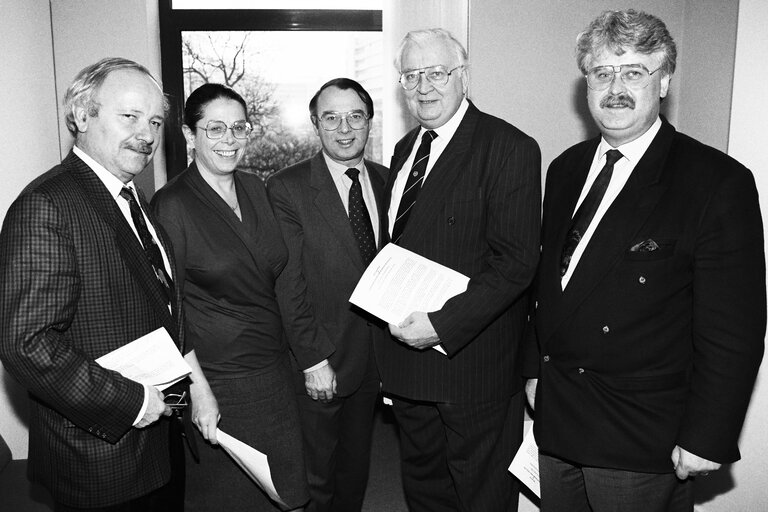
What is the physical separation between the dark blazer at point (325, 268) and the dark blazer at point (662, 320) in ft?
2.78

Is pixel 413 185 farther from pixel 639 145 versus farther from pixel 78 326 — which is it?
pixel 78 326

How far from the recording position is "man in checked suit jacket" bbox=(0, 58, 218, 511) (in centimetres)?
139

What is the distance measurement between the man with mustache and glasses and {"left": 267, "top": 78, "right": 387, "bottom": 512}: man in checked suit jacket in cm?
82

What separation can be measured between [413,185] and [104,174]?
3.25ft

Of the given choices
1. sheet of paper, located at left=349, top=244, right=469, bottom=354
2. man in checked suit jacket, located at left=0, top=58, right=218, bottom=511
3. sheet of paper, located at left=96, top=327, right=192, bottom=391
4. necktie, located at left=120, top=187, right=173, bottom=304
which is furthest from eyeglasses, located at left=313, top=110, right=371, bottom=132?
sheet of paper, located at left=96, top=327, right=192, bottom=391

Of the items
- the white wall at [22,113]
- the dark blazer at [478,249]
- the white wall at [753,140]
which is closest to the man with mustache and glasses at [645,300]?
the dark blazer at [478,249]

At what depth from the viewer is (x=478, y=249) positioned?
203 centimetres

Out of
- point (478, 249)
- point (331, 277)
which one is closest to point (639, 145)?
point (478, 249)

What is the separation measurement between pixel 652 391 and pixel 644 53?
3.03ft

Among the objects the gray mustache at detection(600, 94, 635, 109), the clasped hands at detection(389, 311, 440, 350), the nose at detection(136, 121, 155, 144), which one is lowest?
the clasped hands at detection(389, 311, 440, 350)

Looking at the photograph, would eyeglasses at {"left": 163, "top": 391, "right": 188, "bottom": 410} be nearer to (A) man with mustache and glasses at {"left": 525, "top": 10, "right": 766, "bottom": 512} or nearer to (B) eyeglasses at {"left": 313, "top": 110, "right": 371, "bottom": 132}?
(A) man with mustache and glasses at {"left": 525, "top": 10, "right": 766, "bottom": 512}

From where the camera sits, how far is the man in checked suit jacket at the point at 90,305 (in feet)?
4.55

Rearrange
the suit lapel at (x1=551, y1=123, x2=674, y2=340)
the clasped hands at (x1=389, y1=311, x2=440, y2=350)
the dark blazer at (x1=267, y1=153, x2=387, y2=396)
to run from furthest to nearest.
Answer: the dark blazer at (x1=267, y1=153, x2=387, y2=396)
the clasped hands at (x1=389, y1=311, x2=440, y2=350)
the suit lapel at (x1=551, y1=123, x2=674, y2=340)

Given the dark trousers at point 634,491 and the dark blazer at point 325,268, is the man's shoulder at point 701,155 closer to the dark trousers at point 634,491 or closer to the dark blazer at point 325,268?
the dark trousers at point 634,491
